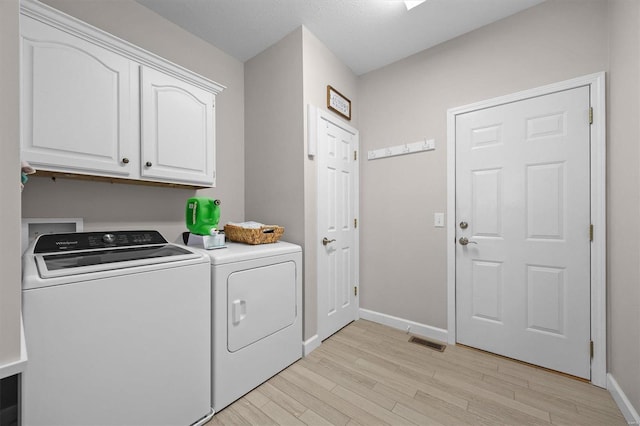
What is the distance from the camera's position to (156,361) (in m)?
1.20

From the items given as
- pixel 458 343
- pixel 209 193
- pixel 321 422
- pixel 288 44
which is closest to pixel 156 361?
pixel 321 422

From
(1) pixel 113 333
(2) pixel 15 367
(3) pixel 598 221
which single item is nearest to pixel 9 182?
(2) pixel 15 367

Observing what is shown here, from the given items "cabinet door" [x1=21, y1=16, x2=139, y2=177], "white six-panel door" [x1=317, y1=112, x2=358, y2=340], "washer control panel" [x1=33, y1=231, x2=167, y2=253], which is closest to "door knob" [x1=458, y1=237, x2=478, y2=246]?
"white six-panel door" [x1=317, y1=112, x2=358, y2=340]

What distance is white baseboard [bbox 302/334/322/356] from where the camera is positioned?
2.00m

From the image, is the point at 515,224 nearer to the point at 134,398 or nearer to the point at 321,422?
Result: the point at 321,422

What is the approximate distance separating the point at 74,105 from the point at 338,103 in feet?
6.17

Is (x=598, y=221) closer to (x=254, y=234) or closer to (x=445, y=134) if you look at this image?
(x=445, y=134)

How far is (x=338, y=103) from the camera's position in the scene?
7.93 ft

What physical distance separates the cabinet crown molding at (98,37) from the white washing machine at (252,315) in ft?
3.94

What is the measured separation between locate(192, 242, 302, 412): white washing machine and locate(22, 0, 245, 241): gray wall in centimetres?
69

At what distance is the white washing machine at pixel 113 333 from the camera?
92 cm

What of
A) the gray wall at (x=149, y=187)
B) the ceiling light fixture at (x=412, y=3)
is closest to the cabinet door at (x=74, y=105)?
the gray wall at (x=149, y=187)

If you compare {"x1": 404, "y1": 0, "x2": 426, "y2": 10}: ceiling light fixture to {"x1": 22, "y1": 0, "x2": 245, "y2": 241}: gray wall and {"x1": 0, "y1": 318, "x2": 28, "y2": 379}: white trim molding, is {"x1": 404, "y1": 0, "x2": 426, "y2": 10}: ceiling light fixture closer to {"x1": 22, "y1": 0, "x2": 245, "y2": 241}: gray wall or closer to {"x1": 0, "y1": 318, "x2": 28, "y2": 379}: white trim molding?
{"x1": 22, "y1": 0, "x2": 245, "y2": 241}: gray wall

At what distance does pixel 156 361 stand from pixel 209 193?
4.46ft
